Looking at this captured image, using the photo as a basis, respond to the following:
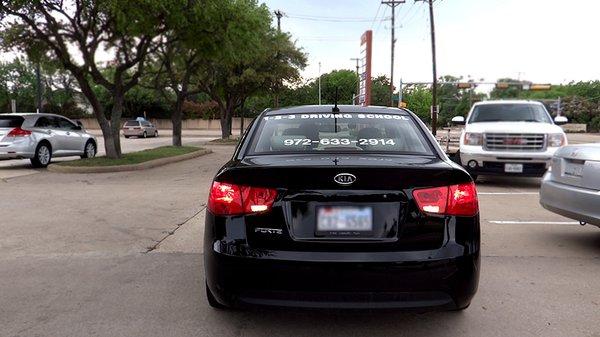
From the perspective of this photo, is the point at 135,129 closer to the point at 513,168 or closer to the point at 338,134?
the point at 513,168

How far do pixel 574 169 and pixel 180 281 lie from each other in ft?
14.6

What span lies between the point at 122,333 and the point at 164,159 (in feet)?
45.8

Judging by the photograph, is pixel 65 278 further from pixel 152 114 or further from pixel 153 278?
pixel 152 114

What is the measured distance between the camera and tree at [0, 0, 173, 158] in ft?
45.5

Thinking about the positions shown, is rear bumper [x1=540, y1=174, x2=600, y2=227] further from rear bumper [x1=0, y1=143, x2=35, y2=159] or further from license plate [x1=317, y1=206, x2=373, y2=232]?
rear bumper [x1=0, y1=143, x2=35, y2=159]

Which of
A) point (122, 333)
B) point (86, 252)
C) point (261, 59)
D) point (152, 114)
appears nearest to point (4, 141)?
point (86, 252)

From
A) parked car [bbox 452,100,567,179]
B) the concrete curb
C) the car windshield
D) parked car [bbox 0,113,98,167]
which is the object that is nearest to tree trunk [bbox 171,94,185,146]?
parked car [bbox 0,113,98,167]

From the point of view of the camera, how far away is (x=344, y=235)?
10.3 ft

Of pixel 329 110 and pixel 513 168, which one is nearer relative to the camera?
pixel 329 110

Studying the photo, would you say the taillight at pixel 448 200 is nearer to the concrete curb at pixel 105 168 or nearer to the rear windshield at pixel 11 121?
the concrete curb at pixel 105 168

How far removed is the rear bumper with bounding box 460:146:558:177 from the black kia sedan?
7997 mm

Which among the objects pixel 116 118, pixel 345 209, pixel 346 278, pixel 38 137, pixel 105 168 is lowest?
pixel 105 168

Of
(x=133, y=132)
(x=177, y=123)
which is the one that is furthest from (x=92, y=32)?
(x=133, y=132)

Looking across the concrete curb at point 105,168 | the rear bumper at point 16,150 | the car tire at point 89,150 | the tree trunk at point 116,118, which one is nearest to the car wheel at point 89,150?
the car tire at point 89,150
